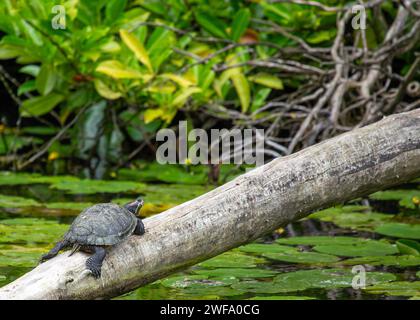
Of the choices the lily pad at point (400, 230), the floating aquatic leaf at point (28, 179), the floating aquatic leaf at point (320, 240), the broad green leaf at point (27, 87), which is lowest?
the floating aquatic leaf at point (320, 240)

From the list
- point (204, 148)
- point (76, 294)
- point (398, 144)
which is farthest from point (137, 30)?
point (76, 294)

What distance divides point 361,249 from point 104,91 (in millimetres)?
2780

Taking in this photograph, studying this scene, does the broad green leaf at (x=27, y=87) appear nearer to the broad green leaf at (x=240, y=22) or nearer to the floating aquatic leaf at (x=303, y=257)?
the broad green leaf at (x=240, y=22)

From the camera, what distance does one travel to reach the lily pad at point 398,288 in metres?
3.15

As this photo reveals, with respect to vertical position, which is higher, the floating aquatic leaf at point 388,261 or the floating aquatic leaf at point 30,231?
the floating aquatic leaf at point 30,231

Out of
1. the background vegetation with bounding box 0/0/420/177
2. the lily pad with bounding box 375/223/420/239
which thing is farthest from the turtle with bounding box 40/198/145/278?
the background vegetation with bounding box 0/0/420/177

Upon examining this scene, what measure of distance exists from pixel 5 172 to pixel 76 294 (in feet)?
13.2

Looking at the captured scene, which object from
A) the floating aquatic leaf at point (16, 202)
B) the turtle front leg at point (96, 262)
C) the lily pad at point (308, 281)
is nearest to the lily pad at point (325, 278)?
the lily pad at point (308, 281)

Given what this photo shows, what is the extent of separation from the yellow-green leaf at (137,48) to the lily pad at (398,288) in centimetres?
302

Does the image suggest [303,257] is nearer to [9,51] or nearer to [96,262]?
[96,262]

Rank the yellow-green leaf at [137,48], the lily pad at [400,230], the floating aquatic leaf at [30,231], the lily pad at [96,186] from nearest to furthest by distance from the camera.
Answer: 1. the floating aquatic leaf at [30,231]
2. the lily pad at [400,230]
3. the lily pad at [96,186]
4. the yellow-green leaf at [137,48]

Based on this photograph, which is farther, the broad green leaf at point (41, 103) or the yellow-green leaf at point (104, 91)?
the broad green leaf at point (41, 103)

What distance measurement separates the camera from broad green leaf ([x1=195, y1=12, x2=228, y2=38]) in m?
6.29

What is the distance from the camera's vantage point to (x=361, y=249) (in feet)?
12.9
